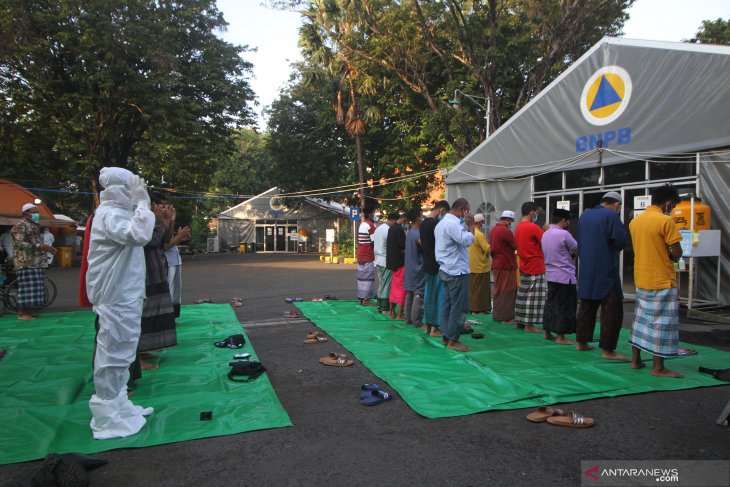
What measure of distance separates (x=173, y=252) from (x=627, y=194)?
8365 millimetres

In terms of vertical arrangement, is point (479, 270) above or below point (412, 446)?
above

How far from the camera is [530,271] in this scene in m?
6.47

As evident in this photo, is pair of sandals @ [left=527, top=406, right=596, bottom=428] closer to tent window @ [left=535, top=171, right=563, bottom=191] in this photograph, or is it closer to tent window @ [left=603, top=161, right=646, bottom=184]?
tent window @ [left=603, top=161, right=646, bottom=184]

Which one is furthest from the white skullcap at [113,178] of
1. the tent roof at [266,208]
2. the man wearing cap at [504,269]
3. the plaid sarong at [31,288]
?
the tent roof at [266,208]

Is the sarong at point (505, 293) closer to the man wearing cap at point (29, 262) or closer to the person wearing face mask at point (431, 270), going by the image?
the person wearing face mask at point (431, 270)

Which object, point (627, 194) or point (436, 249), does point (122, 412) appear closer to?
point (436, 249)

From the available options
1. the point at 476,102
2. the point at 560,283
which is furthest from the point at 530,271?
the point at 476,102

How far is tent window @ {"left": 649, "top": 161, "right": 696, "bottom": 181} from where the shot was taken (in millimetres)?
8461

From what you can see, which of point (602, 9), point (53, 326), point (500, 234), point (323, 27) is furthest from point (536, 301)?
point (323, 27)

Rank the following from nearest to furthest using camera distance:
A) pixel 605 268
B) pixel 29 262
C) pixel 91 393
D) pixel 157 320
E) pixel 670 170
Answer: pixel 91 393 < pixel 157 320 < pixel 605 268 < pixel 29 262 < pixel 670 170

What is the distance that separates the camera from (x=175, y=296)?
6.32 meters

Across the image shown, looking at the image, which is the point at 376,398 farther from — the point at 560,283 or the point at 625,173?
the point at 625,173

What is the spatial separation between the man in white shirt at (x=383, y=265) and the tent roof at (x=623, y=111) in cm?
489

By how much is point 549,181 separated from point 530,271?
5355 millimetres
